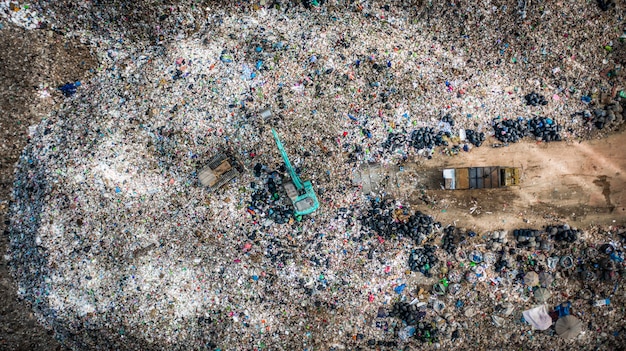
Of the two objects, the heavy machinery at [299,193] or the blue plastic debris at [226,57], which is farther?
the blue plastic debris at [226,57]

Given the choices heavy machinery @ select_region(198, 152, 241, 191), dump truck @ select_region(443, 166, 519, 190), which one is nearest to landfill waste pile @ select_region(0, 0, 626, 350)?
heavy machinery @ select_region(198, 152, 241, 191)

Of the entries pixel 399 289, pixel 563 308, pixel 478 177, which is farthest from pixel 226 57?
pixel 563 308

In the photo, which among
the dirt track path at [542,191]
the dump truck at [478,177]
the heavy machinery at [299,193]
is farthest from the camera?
the dirt track path at [542,191]

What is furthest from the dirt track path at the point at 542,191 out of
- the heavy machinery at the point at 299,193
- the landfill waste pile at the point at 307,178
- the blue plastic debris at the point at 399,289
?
the heavy machinery at the point at 299,193

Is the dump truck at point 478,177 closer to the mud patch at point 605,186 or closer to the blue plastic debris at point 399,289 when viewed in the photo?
the mud patch at point 605,186

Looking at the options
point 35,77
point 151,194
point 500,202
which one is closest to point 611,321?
point 500,202

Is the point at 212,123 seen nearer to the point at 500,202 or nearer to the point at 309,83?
the point at 309,83

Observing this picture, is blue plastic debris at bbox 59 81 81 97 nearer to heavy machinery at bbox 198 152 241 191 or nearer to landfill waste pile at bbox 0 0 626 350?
landfill waste pile at bbox 0 0 626 350
